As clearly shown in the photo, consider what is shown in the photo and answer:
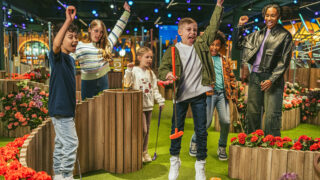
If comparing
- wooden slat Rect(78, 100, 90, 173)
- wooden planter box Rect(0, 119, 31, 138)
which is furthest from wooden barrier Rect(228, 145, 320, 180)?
wooden planter box Rect(0, 119, 31, 138)

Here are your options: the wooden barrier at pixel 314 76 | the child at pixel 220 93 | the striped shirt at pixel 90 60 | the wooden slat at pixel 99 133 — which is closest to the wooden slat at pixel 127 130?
the wooden slat at pixel 99 133

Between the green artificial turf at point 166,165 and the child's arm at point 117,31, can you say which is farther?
the child's arm at point 117,31

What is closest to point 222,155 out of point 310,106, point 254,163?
point 254,163

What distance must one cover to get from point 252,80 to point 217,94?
50 cm

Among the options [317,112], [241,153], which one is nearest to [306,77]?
[317,112]

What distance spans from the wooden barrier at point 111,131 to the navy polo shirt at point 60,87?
1.73 feet

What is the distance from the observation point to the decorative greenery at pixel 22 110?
14.3ft

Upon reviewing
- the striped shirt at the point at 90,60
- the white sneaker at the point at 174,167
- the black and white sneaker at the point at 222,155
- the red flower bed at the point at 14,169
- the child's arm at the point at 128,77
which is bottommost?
the black and white sneaker at the point at 222,155

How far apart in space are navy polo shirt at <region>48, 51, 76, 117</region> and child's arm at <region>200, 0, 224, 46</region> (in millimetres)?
1136

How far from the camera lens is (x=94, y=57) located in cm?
319

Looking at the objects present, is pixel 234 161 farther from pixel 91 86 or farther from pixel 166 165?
pixel 91 86

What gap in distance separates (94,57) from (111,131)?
0.84 metres

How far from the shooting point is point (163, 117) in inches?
243

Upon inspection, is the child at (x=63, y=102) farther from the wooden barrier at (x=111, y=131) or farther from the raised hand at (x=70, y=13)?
the wooden barrier at (x=111, y=131)
